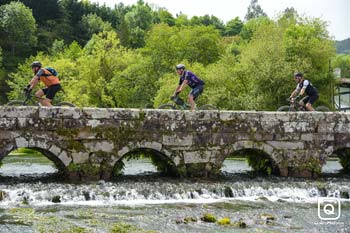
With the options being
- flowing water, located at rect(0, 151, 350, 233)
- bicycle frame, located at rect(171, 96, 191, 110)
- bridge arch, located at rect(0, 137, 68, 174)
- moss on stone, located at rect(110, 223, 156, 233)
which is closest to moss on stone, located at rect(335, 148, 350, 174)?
flowing water, located at rect(0, 151, 350, 233)

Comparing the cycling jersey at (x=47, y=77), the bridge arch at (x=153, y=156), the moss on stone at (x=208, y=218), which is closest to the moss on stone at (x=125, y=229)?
the moss on stone at (x=208, y=218)

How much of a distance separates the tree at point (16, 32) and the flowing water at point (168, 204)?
64.5 m

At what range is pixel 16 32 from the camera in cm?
8031

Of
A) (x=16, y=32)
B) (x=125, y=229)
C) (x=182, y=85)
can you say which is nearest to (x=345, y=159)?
(x=182, y=85)

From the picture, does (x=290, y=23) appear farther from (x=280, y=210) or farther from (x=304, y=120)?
(x=280, y=210)

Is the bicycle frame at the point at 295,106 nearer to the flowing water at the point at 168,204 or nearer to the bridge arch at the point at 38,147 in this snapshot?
the flowing water at the point at 168,204

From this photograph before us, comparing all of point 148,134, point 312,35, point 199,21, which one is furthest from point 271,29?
point 199,21

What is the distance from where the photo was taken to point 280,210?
14.5m

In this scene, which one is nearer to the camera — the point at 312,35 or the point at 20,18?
the point at 312,35

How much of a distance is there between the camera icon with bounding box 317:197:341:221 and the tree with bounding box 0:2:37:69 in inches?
2712

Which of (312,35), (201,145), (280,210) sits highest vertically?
(312,35)

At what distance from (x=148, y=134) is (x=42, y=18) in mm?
78799

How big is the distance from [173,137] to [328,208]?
18.9ft

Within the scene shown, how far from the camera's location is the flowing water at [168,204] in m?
12.1
